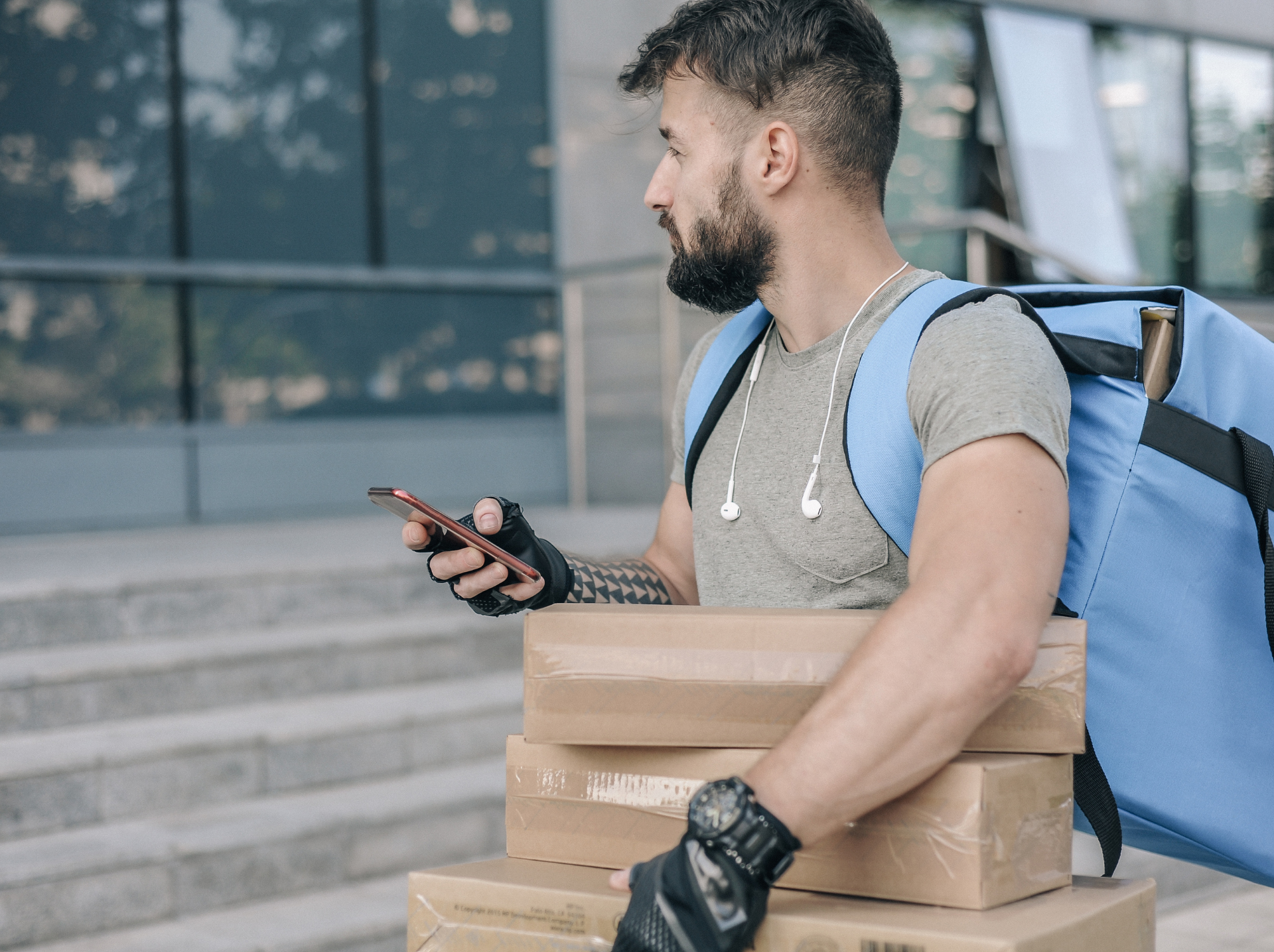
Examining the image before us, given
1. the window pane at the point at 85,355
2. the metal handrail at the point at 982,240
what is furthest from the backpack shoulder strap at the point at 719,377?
the window pane at the point at 85,355

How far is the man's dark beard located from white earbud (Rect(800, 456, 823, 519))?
28 centimetres

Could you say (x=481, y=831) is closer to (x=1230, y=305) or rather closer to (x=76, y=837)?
(x=76, y=837)

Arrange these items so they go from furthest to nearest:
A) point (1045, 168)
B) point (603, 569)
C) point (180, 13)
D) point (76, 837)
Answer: point (1045, 168)
point (180, 13)
point (76, 837)
point (603, 569)

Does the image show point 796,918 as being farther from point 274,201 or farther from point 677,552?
point 274,201

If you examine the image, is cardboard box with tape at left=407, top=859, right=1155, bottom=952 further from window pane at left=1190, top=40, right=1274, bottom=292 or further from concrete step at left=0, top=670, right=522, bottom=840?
window pane at left=1190, top=40, right=1274, bottom=292

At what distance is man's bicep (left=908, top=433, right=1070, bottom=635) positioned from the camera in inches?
49.2

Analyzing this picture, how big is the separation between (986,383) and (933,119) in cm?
786

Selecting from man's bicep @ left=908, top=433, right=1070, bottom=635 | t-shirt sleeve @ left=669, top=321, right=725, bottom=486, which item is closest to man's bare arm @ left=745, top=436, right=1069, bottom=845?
man's bicep @ left=908, top=433, right=1070, bottom=635

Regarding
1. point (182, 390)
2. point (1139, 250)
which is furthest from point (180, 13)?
point (1139, 250)

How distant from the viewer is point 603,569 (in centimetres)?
192

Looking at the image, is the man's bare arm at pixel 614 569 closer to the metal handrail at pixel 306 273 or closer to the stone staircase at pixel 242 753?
the stone staircase at pixel 242 753

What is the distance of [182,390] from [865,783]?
5.79 meters

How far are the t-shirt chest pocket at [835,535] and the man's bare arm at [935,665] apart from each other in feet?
0.82

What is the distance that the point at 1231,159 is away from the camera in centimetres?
1023
